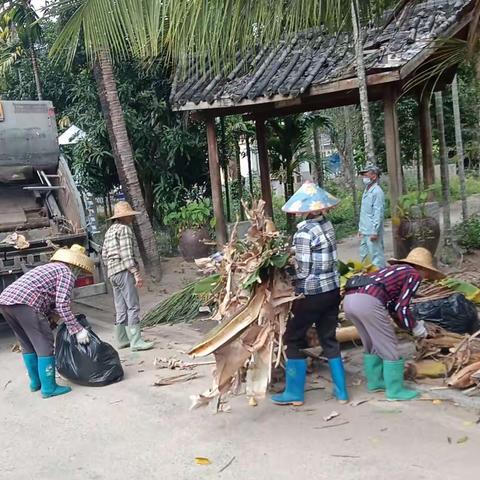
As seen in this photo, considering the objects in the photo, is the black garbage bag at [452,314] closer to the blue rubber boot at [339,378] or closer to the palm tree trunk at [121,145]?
the blue rubber boot at [339,378]

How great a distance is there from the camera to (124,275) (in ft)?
23.3

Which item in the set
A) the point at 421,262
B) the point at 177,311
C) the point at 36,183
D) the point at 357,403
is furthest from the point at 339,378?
the point at 36,183

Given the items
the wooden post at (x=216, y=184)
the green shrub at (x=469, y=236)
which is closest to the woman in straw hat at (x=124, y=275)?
the wooden post at (x=216, y=184)

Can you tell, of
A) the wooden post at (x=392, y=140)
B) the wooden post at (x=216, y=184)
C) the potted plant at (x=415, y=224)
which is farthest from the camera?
the wooden post at (x=216, y=184)

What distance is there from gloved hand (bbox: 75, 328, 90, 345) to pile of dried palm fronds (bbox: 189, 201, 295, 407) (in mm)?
1367

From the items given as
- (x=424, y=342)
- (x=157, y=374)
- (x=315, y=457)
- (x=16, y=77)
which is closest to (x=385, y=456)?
(x=315, y=457)

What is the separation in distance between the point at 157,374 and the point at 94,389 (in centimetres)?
61

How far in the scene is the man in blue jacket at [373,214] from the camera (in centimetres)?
881

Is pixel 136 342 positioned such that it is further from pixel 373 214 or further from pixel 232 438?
pixel 373 214

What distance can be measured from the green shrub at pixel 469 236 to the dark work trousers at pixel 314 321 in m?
6.39

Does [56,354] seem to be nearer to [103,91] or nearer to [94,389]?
[94,389]

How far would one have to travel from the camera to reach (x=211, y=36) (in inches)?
189

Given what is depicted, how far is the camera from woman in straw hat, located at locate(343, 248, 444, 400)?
15.2 ft

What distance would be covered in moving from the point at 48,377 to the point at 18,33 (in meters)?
10.5
